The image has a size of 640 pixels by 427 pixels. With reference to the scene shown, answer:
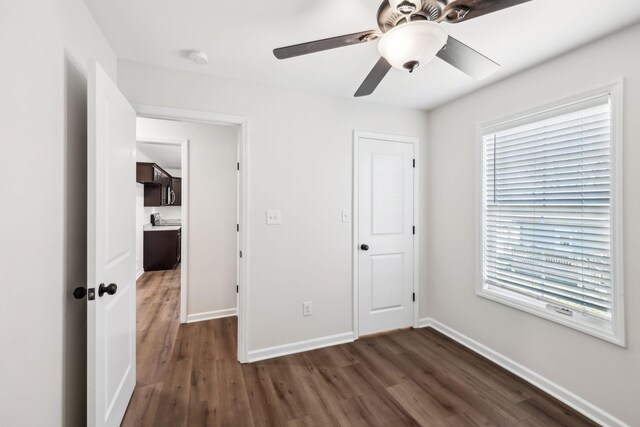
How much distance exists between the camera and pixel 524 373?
2.18 m

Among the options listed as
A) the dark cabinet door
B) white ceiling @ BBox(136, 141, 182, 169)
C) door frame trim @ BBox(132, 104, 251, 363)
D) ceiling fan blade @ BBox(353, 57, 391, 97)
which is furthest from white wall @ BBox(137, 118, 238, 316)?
the dark cabinet door

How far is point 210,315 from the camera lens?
3.32 metres

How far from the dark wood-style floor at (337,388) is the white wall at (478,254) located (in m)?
0.24

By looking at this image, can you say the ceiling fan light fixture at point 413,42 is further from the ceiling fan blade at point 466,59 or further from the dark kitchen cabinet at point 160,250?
the dark kitchen cabinet at point 160,250

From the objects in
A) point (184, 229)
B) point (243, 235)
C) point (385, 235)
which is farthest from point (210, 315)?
point (385, 235)

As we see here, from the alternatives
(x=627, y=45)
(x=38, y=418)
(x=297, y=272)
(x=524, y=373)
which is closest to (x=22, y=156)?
(x=38, y=418)

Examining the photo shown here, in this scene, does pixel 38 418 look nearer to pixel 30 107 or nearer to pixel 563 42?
pixel 30 107

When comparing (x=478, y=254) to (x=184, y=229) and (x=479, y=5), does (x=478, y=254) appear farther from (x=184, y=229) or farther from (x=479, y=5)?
(x=184, y=229)

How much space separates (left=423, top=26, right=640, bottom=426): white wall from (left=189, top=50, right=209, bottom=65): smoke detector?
230 cm

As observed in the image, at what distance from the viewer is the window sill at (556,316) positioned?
5.62 ft

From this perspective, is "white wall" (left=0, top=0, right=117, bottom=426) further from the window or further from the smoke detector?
the window

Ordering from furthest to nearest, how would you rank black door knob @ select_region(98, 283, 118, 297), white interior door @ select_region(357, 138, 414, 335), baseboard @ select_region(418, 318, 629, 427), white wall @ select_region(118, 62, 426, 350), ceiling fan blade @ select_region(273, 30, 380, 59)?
white interior door @ select_region(357, 138, 414, 335)
white wall @ select_region(118, 62, 426, 350)
baseboard @ select_region(418, 318, 629, 427)
black door knob @ select_region(98, 283, 118, 297)
ceiling fan blade @ select_region(273, 30, 380, 59)

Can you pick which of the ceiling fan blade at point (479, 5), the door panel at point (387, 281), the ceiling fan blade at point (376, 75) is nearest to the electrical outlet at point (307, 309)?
the door panel at point (387, 281)

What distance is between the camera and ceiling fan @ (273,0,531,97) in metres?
1.09
